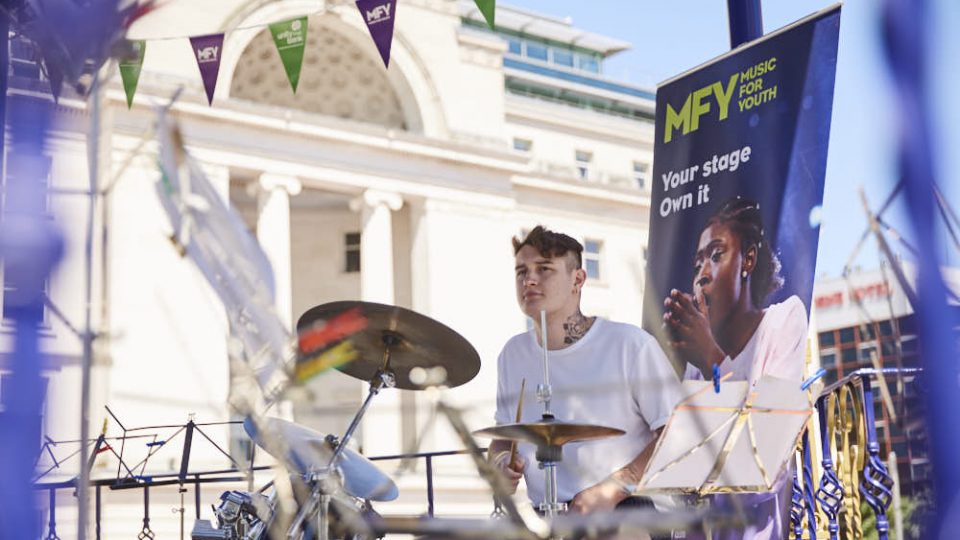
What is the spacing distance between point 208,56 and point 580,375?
675 centimetres

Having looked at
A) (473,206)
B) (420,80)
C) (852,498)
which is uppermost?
(420,80)

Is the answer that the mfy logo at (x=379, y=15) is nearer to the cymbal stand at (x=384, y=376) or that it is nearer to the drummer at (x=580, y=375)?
the drummer at (x=580, y=375)

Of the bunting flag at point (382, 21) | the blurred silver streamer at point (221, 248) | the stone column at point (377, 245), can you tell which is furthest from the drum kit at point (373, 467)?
the stone column at point (377, 245)

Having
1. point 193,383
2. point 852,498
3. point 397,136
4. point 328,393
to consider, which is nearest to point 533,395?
point 852,498

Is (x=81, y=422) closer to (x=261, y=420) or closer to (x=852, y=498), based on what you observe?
(x=261, y=420)

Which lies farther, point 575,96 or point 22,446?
point 575,96

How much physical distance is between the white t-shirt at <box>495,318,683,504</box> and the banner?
3.95 ft

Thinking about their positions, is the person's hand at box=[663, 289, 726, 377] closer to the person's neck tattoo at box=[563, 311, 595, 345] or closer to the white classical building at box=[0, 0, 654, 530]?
the person's neck tattoo at box=[563, 311, 595, 345]

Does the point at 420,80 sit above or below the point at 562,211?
above

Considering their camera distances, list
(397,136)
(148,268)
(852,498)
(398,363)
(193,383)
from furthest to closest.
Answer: (397,136), (852,498), (398,363), (148,268), (193,383)

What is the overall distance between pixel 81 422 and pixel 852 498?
407 centimetres

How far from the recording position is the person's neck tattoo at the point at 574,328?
386 centimetres

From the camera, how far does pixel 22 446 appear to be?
1935mm

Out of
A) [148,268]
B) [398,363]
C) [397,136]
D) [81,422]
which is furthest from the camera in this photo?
[397,136]
